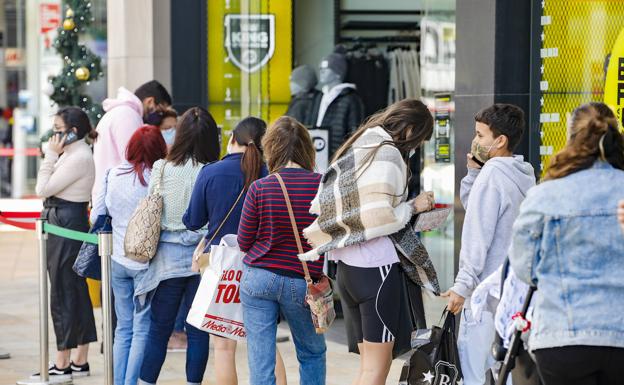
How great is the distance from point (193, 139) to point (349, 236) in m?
1.60

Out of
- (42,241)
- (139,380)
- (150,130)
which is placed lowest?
(139,380)

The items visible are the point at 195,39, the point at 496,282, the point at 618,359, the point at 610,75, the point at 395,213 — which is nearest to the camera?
the point at 618,359

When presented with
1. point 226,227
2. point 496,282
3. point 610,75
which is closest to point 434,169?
point 610,75

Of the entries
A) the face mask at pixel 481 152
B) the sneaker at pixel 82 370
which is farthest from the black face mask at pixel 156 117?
the face mask at pixel 481 152

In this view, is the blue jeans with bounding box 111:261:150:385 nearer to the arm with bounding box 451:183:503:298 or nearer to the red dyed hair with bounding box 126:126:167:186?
the red dyed hair with bounding box 126:126:167:186

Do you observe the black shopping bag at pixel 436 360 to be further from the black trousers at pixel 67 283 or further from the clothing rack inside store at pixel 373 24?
the clothing rack inside store at pixel 373 24

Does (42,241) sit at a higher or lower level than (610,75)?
lower

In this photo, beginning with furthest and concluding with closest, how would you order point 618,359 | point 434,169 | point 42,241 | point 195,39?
point 195,39 → point 434,169 → point 42,241 → point 618,359

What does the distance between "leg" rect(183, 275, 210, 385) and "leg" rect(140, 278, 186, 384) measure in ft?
0.16

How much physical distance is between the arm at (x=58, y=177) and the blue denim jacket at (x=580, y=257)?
481 centimetres

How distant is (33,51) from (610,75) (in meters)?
24.0

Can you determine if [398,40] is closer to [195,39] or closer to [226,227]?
[195,39]

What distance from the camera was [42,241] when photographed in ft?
26.5

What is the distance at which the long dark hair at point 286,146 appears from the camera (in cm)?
613
